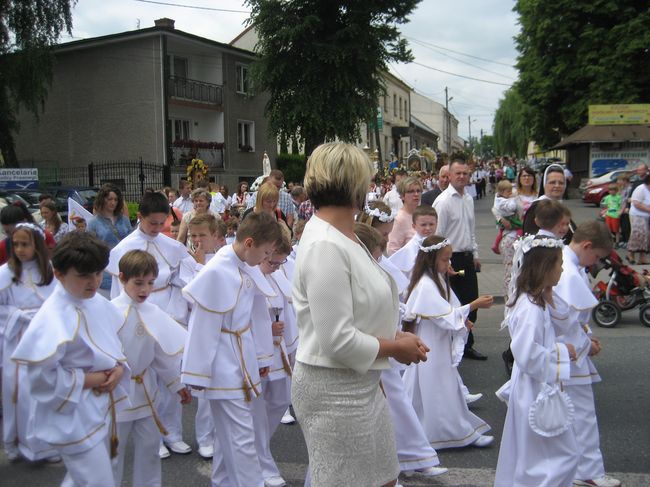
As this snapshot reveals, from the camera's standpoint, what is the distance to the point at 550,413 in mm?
3604

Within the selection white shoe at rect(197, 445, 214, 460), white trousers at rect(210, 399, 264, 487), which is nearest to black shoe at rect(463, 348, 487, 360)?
white shoe at rect(197, 445, 214, 460)

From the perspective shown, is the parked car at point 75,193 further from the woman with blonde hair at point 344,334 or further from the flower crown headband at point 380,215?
the woman with blonde hair at point 344,334

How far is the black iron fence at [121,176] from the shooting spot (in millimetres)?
28141

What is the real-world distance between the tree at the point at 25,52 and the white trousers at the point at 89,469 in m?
28.3

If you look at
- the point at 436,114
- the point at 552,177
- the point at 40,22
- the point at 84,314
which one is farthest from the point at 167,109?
the point at 436,114

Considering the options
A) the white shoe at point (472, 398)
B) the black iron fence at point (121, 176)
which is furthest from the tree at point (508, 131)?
the white shoe at point (472, 398)

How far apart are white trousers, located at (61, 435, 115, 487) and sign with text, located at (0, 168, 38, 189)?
1937 cm

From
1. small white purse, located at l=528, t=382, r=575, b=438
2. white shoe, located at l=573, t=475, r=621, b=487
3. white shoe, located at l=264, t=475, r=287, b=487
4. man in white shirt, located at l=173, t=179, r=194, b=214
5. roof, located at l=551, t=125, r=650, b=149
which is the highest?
roof, located at l=551, t=125, r=650, b=149

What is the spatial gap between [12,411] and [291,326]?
2205mm

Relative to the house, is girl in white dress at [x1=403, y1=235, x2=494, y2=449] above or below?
below

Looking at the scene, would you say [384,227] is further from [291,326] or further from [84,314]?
[84,314]

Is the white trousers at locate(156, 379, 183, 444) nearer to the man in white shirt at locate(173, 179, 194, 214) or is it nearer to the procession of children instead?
the procession of children

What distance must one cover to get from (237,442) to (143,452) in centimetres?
54

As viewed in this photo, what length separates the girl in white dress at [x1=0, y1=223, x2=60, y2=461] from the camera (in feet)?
16.1
